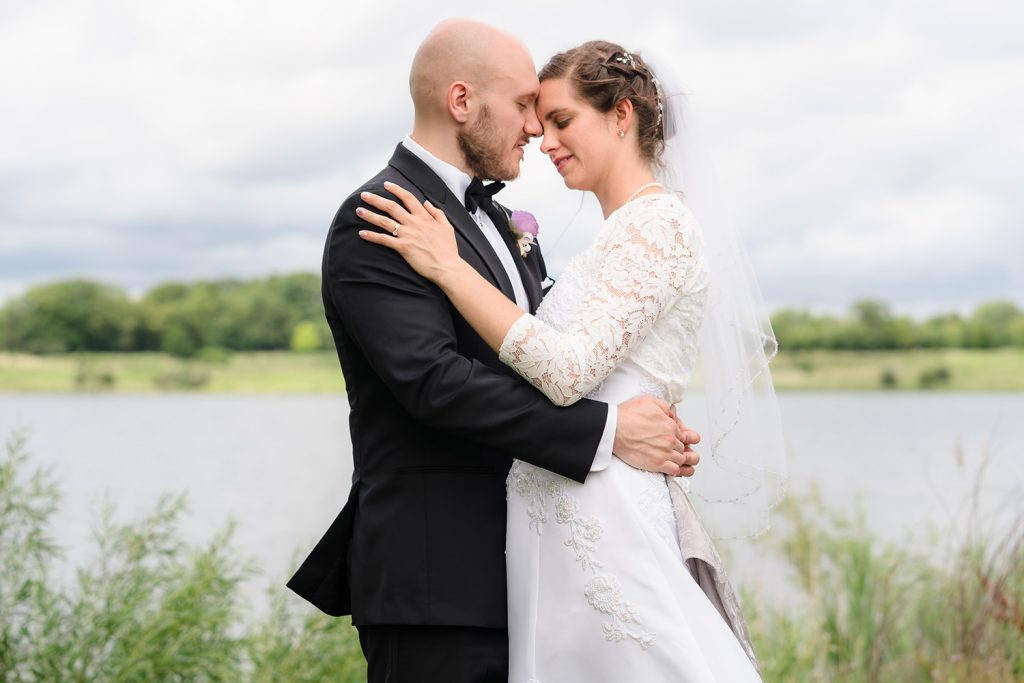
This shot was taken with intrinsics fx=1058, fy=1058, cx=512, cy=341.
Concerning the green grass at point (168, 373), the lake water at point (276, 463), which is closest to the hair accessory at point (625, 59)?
the lake water at point (276, 463)

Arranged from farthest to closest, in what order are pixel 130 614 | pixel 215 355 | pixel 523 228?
pixel 215 355 < pixel 130 614 < pixel 523 228

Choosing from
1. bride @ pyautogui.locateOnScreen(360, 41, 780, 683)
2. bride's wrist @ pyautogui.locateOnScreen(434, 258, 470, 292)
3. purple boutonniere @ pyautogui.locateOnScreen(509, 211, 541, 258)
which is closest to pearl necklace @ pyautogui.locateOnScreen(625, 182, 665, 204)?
bride @ pyautogui.locateOnScreen(360, 41, 780, 683)

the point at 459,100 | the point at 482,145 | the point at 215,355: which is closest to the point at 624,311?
the point at 482,145

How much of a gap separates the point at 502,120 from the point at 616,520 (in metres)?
1.19

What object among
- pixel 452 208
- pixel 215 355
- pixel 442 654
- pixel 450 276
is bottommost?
pixel 442 654

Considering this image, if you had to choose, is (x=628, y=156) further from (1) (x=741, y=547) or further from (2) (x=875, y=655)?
(1) (x=741, y=547)

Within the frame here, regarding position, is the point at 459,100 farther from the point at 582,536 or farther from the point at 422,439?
the point at 582,536

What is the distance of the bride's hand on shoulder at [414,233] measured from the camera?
8.47ft

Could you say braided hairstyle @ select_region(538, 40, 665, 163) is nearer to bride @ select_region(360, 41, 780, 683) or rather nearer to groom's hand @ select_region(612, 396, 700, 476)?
bride @ select_region(360, 41, 780, 683)

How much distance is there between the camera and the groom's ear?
9.84 feet

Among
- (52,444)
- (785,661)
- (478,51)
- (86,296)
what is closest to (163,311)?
(86,296)

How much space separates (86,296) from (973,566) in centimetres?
1392

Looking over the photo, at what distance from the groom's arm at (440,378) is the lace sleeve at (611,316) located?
2.5 inches

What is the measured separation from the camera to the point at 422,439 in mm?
2693
